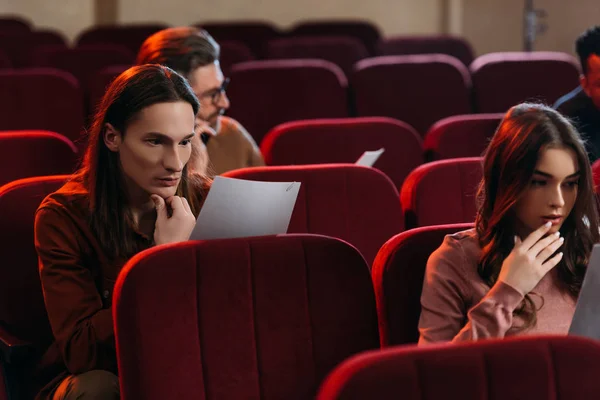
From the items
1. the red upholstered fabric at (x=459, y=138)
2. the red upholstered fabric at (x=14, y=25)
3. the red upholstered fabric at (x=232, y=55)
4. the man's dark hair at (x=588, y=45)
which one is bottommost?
the red upholstered fabric at (x=14, y=25)

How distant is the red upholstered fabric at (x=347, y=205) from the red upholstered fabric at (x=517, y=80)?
5.88 ft

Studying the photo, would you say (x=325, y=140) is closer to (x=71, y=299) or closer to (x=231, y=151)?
(x=231, y=151)

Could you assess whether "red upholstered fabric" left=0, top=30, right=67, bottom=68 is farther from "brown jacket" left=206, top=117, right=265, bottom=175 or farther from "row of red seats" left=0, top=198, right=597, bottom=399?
"row of red seats" left=0, top=198, right=597, bottom=399

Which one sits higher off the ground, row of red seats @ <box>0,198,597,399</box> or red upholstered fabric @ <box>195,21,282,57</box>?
row of red seats @ <box>0,198,597,399</box>

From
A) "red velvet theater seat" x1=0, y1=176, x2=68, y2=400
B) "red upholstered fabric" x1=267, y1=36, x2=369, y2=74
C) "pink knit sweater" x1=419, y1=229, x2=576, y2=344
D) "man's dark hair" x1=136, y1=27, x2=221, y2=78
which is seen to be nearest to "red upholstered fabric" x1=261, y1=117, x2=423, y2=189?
"man's dark hair" x1=136, y1=27, x2=221, y2=78

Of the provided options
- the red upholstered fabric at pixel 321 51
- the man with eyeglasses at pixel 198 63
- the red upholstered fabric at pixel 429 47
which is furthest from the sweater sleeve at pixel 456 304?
the red upholstered fabric at pixel 429 47

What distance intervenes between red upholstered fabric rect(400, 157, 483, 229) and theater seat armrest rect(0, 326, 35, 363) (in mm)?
872

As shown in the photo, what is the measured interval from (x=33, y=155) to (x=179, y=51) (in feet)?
1.41

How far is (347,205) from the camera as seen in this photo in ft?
7.45

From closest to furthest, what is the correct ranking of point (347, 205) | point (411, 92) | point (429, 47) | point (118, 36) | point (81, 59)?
1. point (347, 205)
2. point (411, 92)
3. point (81, 59)
4. point (429, 47)
5. point (118, 36)

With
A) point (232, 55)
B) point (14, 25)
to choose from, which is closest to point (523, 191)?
point (232, 55)

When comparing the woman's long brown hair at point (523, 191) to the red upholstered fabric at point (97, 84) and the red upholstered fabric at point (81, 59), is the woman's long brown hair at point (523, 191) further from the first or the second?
the red upholstered fabric at point (81, 59)

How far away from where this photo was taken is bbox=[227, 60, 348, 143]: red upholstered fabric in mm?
3785

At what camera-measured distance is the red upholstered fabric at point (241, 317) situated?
156cm
